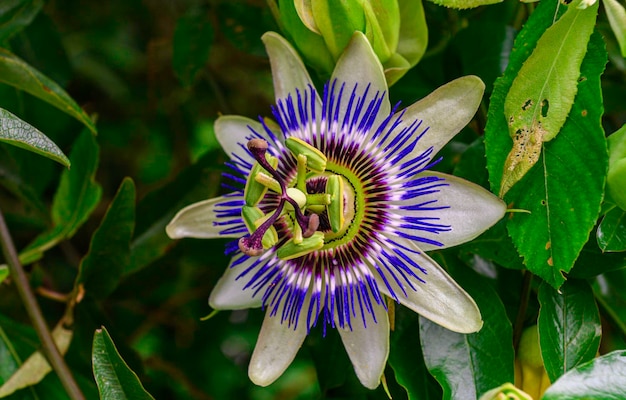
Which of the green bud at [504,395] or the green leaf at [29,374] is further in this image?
the green leaf at [29,374]

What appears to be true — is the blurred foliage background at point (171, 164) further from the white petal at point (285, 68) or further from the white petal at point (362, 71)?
the white petal at point (285, 68)

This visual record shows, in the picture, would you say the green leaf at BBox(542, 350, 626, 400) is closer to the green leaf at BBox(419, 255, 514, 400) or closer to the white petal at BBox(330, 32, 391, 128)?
the green leaf at BBox(419, 255, 514, 400)

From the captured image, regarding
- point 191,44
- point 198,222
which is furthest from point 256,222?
point 191,44

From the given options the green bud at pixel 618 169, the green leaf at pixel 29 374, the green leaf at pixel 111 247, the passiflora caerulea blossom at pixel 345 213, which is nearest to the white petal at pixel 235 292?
the passiflora caerulea blossom at pixel 345 213

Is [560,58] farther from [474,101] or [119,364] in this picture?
[119,364]

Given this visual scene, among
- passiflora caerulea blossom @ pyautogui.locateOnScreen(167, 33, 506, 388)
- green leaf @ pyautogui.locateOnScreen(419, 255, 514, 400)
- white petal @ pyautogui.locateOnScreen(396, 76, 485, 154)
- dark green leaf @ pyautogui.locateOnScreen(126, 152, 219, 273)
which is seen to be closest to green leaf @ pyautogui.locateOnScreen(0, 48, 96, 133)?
passiflora caerulea blossom @ pyautogui.locateOnScreen(167, 33, 506, 388)

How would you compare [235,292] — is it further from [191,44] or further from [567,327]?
[191,44]
